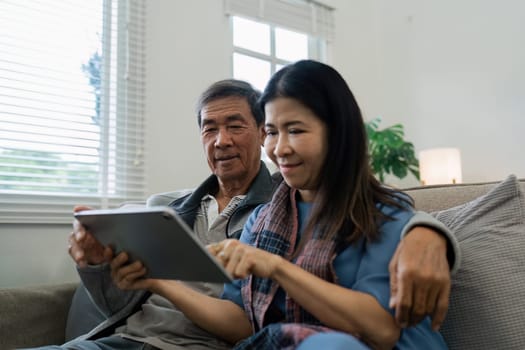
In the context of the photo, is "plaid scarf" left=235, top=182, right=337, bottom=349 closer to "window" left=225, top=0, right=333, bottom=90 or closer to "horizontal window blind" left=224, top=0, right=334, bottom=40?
"window" left=225, top=0, right=333, bottom=90

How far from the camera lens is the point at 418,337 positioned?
79 centimetres

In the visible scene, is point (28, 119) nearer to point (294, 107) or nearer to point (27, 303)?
point (27, 303)

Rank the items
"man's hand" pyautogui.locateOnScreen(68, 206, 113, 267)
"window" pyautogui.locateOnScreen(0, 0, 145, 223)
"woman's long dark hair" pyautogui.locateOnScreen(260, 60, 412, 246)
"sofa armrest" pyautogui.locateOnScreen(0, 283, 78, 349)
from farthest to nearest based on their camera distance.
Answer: "window" pyautogui.locateOnScreen(0, 0, 145, 223)
"sofa armrest" pyautogui.locateOnScreen(0, 283, 78, 349)
"man's hand" pyautogui.locateOnScreen(68, 206, 113, 267)
"woman's long dark hair" pyautogui.locateOnScreen(260, 60, 412, 246)

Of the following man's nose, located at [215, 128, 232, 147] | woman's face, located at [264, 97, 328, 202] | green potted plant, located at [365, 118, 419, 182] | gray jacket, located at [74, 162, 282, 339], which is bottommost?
gray jacket, located at [74, 162, 282, 339]

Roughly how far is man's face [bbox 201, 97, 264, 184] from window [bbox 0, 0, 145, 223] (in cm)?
86

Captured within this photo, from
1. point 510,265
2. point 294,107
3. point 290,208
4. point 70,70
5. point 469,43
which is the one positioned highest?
point 469,43

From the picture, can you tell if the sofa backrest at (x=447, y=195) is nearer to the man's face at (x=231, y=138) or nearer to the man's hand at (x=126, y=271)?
the man's face at (x=231, y=138)

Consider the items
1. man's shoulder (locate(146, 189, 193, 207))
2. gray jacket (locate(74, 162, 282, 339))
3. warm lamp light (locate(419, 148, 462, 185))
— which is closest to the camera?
gray jacket (locate(74, 162, 282, 339))

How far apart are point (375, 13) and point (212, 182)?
2.68m

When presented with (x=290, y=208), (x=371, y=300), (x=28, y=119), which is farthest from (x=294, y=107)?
(x=28, y=119)

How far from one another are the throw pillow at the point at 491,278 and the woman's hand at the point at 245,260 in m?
0.41

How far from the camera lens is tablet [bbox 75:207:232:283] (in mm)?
694

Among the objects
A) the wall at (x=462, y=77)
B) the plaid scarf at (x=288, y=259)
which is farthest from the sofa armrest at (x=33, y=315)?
the wall at (x=462, y=77)

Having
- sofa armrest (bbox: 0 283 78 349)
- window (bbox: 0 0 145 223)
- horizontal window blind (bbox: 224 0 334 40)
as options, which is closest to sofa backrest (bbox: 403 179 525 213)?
sofa armrest (bbox: 0 283 78 349)
